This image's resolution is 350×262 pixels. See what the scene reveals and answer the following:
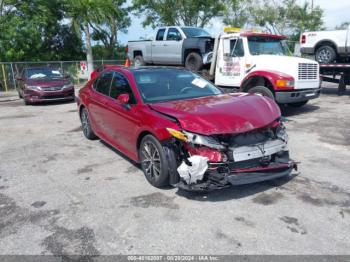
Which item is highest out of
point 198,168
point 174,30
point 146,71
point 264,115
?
point 174,30

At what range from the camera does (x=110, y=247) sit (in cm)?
334

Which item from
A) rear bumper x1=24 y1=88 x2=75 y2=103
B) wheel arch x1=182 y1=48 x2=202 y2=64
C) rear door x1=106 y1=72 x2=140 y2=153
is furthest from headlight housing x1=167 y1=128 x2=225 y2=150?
rear bumper x1=24 y1=88 x2=75 y2=103

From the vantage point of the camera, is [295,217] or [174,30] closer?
[295,217]

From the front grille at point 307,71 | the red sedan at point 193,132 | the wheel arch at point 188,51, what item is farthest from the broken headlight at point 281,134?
the wheel arch at point 188,51

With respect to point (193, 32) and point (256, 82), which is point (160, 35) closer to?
point (193, 32)

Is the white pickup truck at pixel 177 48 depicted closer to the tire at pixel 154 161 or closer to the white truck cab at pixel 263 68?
the white truck cab at pixel 263 68

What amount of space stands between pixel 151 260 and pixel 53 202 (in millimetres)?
1869

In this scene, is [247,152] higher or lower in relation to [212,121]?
lower

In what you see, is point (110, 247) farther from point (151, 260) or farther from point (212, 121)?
point (212, 121)

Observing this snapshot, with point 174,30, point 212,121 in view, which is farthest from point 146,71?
point 174,30

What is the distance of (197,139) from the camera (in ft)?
13.4

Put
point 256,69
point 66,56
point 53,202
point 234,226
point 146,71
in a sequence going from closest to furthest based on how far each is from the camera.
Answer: point 234,226, point 53,202, point 146,71, point 256,69, point 66,56

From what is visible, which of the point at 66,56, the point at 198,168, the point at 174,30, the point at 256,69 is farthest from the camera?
the point at 66,56

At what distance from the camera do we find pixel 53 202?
440 centimetres
